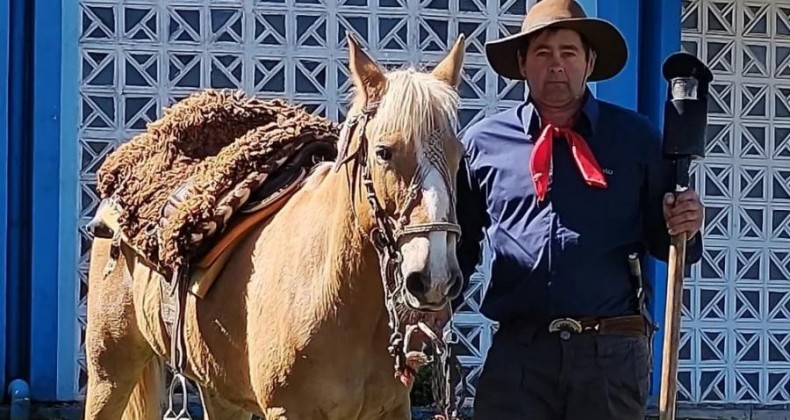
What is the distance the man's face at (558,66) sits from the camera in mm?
3588

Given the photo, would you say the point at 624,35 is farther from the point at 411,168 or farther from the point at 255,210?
the point at 411,168

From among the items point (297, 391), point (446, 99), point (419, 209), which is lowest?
point (297, 391)

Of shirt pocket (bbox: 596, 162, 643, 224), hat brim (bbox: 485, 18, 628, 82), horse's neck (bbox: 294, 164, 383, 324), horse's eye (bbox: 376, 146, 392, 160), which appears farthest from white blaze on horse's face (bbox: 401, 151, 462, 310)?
hat brim (bbox: 485, 18, 628, 82)

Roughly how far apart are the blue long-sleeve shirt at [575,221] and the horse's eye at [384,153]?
584 millimetres

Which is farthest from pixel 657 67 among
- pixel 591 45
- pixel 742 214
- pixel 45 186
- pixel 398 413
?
pixel 398 413

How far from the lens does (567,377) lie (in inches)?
141

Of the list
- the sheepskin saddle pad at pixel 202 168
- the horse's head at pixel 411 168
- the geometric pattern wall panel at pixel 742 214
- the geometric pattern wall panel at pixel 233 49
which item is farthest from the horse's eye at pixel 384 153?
the geometric pattern wall panel at pixel 742 214

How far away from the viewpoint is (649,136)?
3654mm

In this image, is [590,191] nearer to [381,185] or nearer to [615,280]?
[615,280]

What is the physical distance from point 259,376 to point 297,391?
18 centimetres

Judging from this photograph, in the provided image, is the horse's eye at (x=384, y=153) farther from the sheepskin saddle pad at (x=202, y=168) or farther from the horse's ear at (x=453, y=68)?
the sheepskin saddle pad at (x=202, y=168)

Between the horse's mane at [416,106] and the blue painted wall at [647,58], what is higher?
the blue painted wall at [647,58]

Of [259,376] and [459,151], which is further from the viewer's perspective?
[259,376]

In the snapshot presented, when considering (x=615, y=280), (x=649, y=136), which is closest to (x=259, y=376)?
(x=615, y=280)
